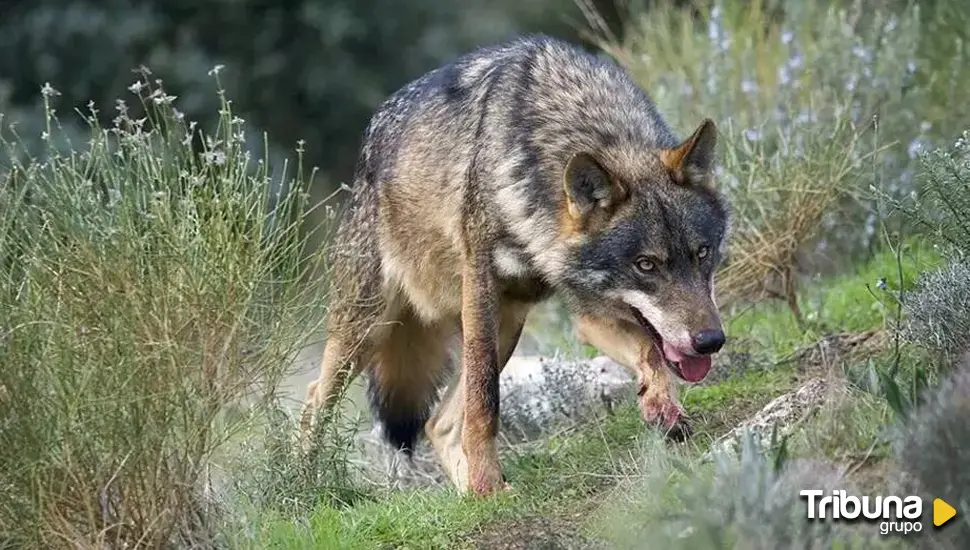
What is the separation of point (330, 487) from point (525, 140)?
1.66 metres

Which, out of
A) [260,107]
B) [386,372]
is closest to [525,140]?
[386,372]

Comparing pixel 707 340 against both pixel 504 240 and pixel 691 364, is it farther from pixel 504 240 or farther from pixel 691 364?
pixel 504 240

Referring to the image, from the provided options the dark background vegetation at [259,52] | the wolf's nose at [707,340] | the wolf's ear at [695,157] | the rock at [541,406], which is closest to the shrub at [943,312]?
the wolf's nose at [707,340]

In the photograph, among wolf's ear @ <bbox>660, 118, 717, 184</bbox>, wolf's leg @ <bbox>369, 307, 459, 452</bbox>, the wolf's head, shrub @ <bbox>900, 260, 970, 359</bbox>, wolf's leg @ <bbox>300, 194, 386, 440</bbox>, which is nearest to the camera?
shrub @ <bbox>900, 260, 970, 359</bbox>

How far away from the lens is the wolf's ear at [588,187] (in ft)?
18.4

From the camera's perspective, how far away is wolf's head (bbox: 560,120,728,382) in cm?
548

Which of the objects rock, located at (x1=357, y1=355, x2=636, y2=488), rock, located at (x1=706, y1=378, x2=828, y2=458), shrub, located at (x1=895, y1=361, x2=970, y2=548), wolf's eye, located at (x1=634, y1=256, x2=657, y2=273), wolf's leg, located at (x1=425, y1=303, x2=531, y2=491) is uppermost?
wolf's eye, located at (x1=634, y1=256, x2=657, y2=273)

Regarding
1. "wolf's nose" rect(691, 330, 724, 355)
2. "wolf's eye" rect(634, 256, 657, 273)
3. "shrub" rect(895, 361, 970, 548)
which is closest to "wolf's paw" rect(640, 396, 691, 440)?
"wolf's nose" rect(691, 330, 724, 355)

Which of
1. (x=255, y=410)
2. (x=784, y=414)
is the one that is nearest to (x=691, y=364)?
(x=784, y=414)

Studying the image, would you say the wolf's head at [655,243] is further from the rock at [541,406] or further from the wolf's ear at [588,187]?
the rock at [541,406]

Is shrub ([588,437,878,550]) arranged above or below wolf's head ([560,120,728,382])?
below

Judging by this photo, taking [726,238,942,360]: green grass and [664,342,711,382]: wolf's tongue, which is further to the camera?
[726,238,942,360]: green grass

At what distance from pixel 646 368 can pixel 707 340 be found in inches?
31.2

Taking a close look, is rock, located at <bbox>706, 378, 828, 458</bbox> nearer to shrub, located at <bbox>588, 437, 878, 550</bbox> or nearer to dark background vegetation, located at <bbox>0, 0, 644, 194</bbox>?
shrub, located at <bbox>588, 437, 878, 550</bbox>
